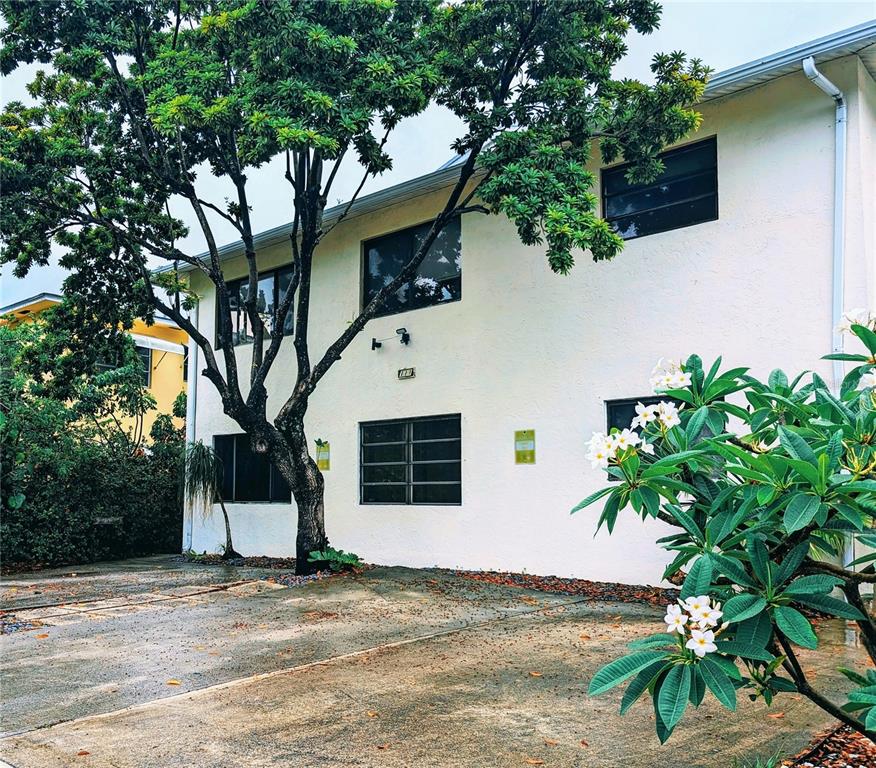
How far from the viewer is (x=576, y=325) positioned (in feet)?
32.0

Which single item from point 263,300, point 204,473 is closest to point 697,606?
point 204,473

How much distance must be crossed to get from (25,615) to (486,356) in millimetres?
6193

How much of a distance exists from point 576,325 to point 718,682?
7685 millimetres

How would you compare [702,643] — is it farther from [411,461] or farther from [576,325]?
[411,461]

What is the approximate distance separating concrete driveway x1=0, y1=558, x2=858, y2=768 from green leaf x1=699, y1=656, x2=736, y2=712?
1649 millimetres

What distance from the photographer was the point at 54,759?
393 centimetres

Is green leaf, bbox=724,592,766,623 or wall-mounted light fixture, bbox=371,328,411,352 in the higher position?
wall-mounted light fixture, bbox=371,328,411,352

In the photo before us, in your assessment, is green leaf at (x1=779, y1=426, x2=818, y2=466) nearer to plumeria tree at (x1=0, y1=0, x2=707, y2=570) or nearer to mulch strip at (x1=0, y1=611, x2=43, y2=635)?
plumeria tree at (x1=0, y1=0, x2=707, y2=570)

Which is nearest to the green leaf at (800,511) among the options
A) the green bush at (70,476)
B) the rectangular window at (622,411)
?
the rectangular window at (622,411)

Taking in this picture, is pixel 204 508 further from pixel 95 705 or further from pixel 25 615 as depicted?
pixel 95 705

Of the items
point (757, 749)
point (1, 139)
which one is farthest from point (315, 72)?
point (757, 749)

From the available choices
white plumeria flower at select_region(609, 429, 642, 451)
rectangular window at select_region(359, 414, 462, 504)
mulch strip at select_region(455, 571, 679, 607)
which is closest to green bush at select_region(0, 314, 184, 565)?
rectangular window at select_region(359, 414, 462, 504)

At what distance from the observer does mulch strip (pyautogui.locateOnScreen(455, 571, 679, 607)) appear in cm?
830

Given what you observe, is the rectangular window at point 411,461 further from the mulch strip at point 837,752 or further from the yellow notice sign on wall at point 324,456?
the mulch strip at point 837,752
